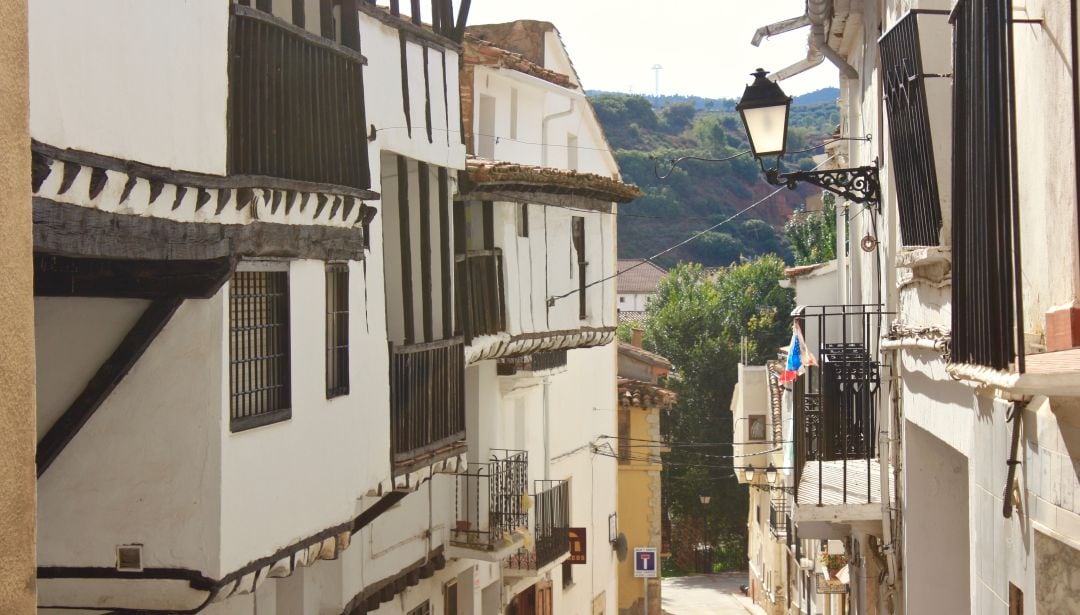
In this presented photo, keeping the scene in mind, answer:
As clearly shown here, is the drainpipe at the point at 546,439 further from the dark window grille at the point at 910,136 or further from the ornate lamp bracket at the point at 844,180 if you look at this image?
the dark window grille at the point at 910,136

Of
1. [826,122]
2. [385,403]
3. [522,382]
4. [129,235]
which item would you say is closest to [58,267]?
[129,235]

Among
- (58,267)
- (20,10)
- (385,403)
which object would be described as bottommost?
(385,403)

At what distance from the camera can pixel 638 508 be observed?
109 feet

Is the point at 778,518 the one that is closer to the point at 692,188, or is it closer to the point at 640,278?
the point at 640,278

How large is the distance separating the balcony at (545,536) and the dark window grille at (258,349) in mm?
9779

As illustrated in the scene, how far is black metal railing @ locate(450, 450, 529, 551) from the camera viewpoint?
719 inches

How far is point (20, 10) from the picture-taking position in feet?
16.7

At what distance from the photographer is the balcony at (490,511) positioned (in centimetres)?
1816

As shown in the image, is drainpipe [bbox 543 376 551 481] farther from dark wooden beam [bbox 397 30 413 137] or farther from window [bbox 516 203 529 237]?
dark wooden beam [bbox 397 30 413 137]

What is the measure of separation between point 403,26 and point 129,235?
20.4 ft

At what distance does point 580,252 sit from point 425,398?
7.88 meters

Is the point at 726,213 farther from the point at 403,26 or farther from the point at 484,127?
the point at 403,26

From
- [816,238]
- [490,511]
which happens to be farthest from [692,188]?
[490,511]

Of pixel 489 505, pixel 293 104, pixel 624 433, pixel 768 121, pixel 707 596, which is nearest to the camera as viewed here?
pixel 293 104
